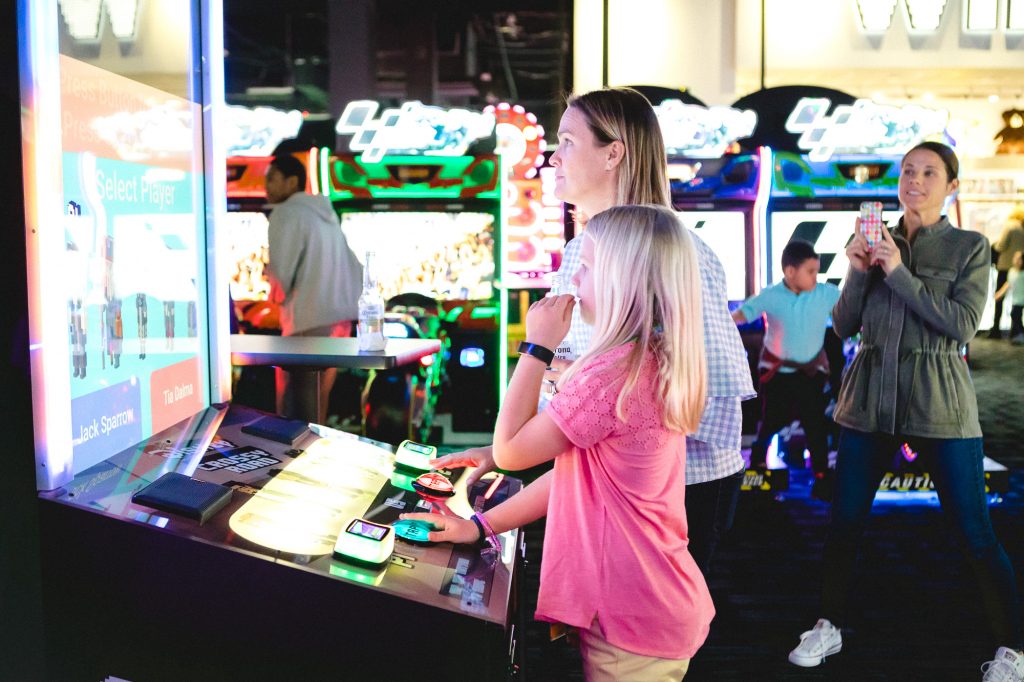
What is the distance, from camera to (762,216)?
193 inches

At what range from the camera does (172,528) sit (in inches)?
46.6

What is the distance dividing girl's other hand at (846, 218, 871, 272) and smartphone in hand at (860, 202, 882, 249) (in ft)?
0.04

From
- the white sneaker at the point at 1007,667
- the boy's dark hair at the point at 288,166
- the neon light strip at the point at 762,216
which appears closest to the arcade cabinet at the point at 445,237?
the boy's dark hair at the point at 288,166

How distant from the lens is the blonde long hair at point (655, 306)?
1361 mm

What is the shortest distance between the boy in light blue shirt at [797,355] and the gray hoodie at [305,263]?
202 centimetres

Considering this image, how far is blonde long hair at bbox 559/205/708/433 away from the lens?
1361 mm

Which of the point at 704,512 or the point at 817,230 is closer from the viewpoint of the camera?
the point at 704,512

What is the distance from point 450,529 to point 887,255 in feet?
5.46

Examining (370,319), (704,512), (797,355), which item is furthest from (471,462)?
(797,355)

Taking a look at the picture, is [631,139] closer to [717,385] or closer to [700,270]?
[700,270]

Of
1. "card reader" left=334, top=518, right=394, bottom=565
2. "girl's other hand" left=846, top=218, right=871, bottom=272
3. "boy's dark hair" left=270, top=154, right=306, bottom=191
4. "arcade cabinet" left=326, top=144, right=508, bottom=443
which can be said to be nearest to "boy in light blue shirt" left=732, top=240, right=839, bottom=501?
"arcade cabinet" left=326, top=144, right=508, bottom=443

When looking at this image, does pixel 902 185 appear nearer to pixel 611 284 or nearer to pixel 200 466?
pixel 611 284

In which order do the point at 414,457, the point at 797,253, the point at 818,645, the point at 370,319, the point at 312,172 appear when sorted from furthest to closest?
the point at 312,172, the point at 797,253, the point at 818,645, the point at 370,319, the point at 414,457

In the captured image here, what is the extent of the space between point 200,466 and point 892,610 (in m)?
2.62
